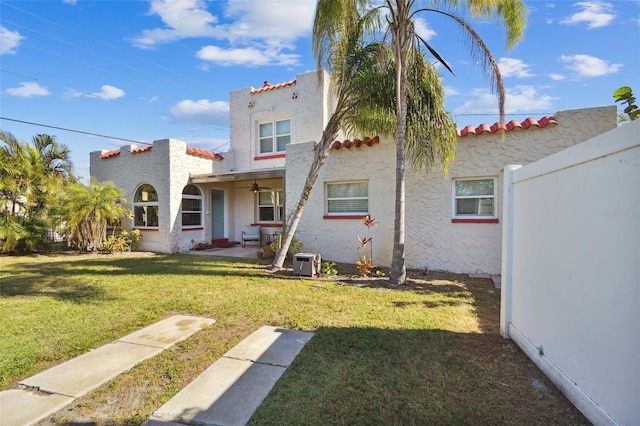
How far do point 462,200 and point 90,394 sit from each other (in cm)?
953

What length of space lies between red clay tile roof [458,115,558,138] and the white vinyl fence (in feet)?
18.1

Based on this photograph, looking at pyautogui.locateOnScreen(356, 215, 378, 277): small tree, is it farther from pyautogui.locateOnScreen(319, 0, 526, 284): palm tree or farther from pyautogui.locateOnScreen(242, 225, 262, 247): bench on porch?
pyautogui.locateOnScreen(242, 225, 262, 247): bench on porch

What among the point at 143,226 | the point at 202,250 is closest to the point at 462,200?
the point at 202,250

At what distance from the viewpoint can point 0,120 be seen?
1466cm

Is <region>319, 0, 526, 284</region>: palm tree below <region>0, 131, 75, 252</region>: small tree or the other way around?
the other way around

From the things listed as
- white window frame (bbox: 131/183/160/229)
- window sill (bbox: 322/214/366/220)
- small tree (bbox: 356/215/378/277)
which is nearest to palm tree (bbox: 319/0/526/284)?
small tree (bbox: 356/215/378/277)

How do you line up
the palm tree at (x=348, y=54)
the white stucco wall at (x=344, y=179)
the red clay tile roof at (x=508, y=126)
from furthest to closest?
the white stucco wall at (x=344, y=179)
the red clay tile roof at (x=508, y=126)
the palm tree at (x=348, y=54)

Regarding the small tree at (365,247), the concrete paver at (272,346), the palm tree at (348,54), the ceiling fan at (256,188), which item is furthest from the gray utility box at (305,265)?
the ceiling fan at (256,188)

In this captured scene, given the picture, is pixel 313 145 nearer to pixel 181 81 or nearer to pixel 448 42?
pixel 448 42

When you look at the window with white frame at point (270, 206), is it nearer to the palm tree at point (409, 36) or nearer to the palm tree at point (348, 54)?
the palm tree at point (348, 54)

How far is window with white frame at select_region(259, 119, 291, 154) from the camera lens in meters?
15.6

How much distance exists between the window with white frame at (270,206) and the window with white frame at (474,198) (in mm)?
8374

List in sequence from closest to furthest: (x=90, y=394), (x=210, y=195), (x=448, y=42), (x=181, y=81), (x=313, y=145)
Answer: (x=90, y=394), (x=448, y=42), (x=313, y=145), (x=210, y=195), (x=181, y=81)

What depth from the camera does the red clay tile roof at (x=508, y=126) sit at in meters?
8.60
